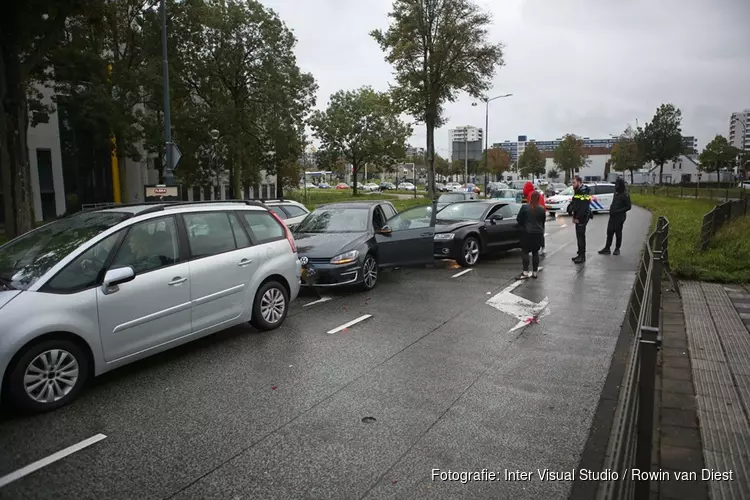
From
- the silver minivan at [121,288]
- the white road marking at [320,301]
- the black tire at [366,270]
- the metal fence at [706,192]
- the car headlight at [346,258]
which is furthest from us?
the metal fence at [706,192]

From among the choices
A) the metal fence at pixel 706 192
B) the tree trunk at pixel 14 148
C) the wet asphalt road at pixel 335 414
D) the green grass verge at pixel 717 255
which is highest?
the tree trunk at pixel 14 148

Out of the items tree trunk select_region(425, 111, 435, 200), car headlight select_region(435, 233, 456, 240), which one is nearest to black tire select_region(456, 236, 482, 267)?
car headlight select_region(435, 233, 456, 240)

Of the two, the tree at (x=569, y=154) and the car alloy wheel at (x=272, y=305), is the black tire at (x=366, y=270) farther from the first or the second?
the tree at (x=569, y=154)

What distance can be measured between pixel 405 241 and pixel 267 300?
411 cm

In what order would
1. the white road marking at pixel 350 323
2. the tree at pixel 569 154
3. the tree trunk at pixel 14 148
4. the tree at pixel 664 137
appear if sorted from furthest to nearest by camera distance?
the tree at pixel 569 154 → the tree at pixel 664 137 → the tree trunk at pixel 14 148 → the white road marking at pixel 350 323

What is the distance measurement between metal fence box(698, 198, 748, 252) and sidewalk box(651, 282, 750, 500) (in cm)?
586

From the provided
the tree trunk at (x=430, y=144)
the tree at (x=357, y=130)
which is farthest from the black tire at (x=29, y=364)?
the tree at (x=357, y=130)

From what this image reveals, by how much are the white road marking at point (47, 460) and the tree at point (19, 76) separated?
11669mm

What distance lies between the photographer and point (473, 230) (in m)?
12.1

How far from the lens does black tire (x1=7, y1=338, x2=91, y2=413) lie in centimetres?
416

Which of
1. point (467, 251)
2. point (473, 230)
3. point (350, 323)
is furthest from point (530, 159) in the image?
point (350, 323)

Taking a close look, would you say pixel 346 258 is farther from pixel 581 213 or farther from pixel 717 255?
pixel 717 255

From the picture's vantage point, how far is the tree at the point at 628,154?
72775mm

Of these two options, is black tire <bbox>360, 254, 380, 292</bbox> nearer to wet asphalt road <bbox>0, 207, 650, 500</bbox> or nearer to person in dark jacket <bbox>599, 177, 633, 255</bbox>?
wet asphalt road <bbox>0, 207, 650, 500</bbox>
